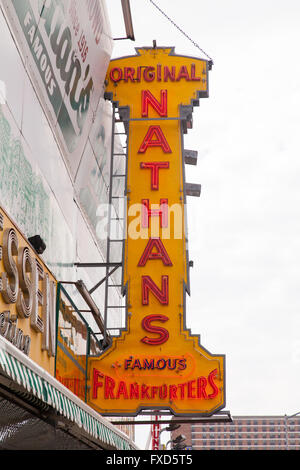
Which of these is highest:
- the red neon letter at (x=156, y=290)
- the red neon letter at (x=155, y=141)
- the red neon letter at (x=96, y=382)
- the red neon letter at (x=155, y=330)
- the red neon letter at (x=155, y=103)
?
the red neon letter at (x=155, y=103)

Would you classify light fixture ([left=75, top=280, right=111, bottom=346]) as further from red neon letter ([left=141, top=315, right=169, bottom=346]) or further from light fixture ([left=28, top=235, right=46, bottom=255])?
light fixture ([left=28, top=235, right=46, bottom=255])

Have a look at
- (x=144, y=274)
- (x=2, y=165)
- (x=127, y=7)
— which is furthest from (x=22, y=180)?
(x=127, y=7)

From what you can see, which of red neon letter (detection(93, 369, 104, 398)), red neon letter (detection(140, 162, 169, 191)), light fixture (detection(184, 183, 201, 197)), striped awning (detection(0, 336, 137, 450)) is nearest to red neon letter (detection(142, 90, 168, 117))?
red neon letter (detection(140, 162, 169, 191))

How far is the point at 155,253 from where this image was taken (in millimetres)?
13914

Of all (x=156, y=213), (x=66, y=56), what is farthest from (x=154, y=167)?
(x=66, y=56)

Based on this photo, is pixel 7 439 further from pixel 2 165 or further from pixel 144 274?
pixel 144 274

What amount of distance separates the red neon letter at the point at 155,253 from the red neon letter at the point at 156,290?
1.08ft

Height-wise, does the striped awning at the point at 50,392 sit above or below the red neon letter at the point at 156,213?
below

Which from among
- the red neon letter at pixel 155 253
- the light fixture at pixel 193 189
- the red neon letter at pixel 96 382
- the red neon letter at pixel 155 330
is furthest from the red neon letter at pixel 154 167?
the red neon letter at pixel 96 382

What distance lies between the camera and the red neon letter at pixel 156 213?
14.1 meters

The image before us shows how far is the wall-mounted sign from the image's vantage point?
13.0 m

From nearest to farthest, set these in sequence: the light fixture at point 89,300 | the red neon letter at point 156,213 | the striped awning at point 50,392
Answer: the striped awning at point 50,392 < the light fixture at point 89,300 < the red neon letter at point 156,213

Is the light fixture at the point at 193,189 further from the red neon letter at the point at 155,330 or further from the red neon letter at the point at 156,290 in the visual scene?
the red neon letter at the point at 155,330

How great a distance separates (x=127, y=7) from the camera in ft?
46.4
